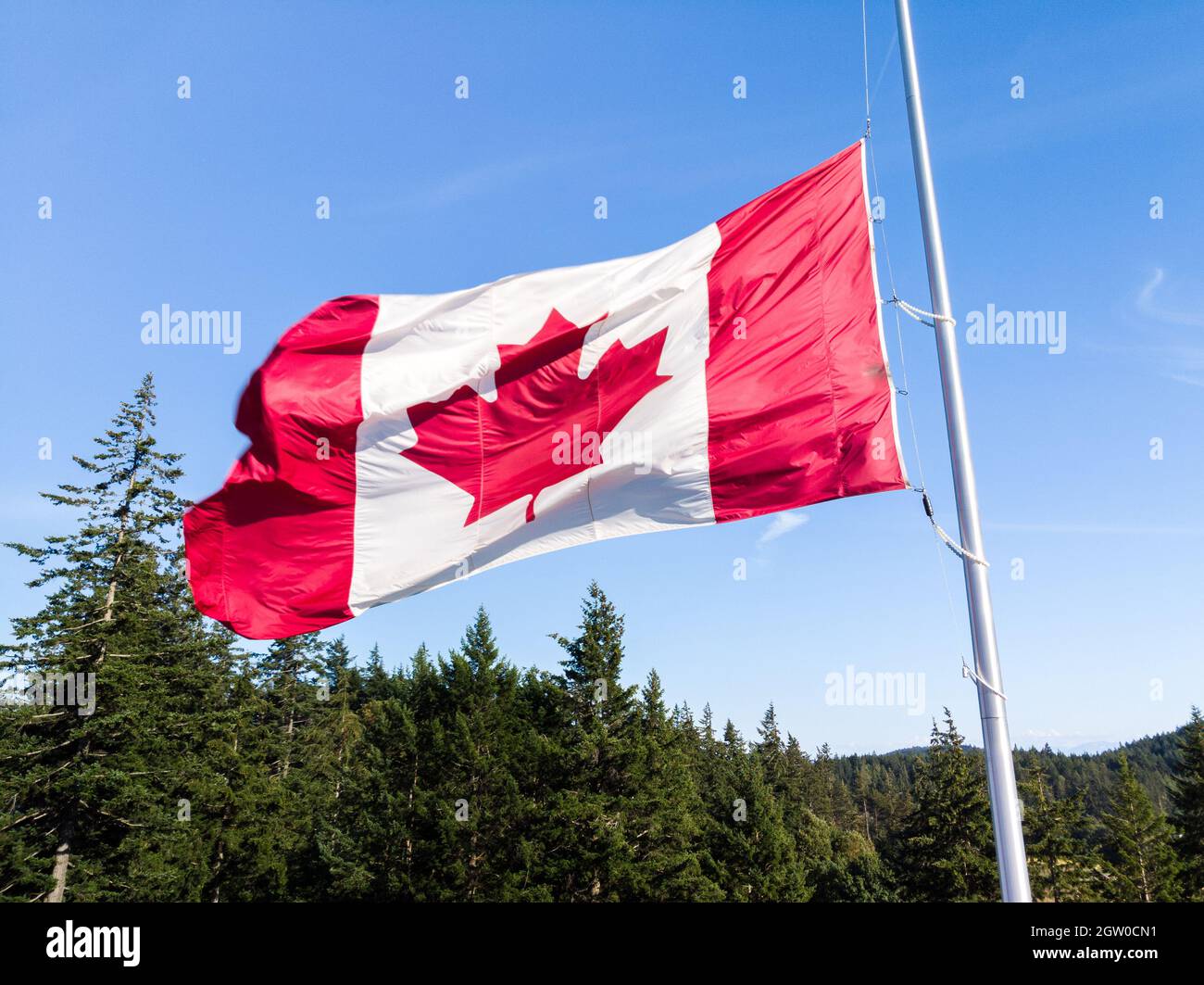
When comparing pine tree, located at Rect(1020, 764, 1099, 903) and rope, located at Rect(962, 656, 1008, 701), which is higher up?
rope, located at Rect(962, 656, 1008, 701)

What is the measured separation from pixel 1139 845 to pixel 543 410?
216 feet

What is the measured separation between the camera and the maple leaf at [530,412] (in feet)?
28.6

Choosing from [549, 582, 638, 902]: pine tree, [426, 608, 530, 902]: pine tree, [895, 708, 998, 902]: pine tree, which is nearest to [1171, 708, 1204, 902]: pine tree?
[895, 708, 998, 902]: pine tree

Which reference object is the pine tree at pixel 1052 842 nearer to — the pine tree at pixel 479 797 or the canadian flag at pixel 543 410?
the pine tree at pixel 479 797

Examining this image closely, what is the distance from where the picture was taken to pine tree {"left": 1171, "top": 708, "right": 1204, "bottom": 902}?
54.4 metres

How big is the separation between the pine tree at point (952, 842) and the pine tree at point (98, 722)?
1578 inches

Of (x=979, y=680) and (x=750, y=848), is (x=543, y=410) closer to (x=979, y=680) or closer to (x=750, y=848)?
(x=979, y=680)

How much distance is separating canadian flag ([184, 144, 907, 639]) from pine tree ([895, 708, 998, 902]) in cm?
4733

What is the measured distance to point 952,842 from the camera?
163ft

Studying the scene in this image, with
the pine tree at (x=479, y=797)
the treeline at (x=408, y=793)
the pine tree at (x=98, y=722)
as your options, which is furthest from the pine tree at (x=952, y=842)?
the pine tree at (x=98, y=722)

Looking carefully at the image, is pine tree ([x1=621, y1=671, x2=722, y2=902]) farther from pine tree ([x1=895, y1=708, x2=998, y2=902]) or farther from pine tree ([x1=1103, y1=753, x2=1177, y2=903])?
pine tree ([x1=1103, y1=753, x2=1177, y2=903])

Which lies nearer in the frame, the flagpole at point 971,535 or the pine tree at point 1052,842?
the flagpole at point 971,535

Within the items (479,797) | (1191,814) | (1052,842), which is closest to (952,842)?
(1052,842)
